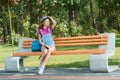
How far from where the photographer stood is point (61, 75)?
32.8 ft

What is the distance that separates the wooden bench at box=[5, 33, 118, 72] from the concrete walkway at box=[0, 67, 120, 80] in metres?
0.25

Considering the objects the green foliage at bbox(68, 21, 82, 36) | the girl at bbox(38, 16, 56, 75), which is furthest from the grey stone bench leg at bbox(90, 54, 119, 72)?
the green foliage at bbox(68, 21, 82, 36)

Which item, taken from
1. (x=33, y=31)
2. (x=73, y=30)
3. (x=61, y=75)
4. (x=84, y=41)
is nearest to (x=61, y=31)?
Answer: (x=33, y=31)

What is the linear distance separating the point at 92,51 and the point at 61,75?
1.06 meters

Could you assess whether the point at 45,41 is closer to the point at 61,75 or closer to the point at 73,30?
the point at 61,75

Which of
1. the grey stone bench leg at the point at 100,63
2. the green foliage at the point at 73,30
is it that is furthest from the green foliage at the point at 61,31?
the grey stone bench leg at the point at 100,63

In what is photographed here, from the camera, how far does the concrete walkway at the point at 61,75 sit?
9.38 m

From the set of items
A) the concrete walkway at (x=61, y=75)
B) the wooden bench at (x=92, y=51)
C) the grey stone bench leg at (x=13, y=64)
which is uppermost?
the wooden bench at (x=92, y=51)

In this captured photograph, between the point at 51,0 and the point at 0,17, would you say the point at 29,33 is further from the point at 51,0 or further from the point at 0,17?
the point at 0,17

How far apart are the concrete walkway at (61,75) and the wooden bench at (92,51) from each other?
0.25 m

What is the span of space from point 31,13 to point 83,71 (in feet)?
98.1

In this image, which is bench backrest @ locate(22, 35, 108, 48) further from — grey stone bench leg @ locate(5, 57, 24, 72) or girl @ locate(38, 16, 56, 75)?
grey stone bench leg @ locate(5, 57, 24, 72)

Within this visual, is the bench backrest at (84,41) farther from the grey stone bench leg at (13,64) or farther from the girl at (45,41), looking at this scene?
the grey stone bench leg at (13,64)

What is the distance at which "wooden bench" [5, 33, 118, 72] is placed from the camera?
9.95 metres
